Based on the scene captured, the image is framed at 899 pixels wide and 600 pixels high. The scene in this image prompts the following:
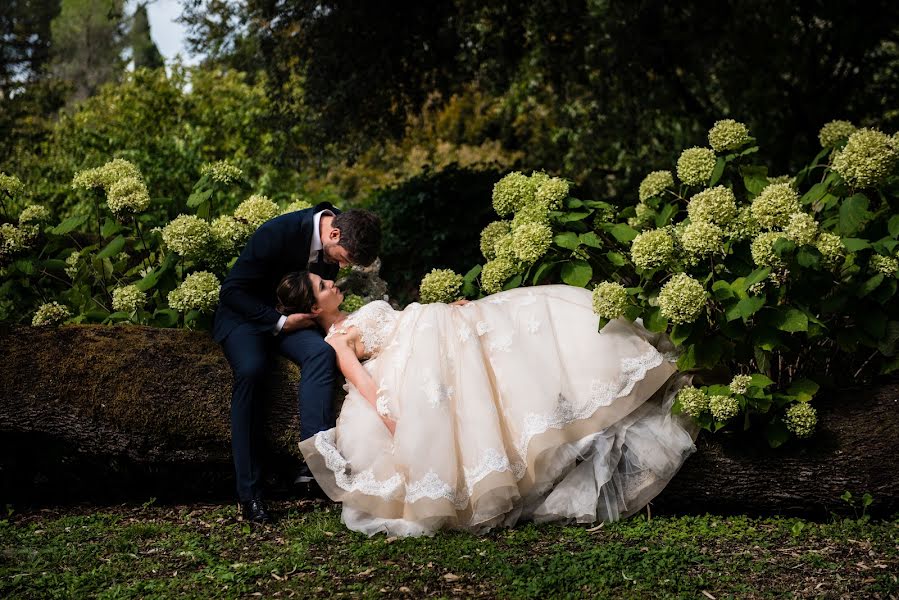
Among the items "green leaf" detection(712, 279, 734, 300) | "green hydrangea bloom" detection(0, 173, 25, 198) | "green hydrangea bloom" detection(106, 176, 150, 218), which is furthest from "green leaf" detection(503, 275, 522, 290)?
"green hydrangea bloom" detection(0, 173, 25, 198)

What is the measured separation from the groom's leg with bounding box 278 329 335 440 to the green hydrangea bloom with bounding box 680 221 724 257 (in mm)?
2051

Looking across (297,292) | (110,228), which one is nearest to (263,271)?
(297,292)

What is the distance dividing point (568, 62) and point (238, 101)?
615 centimetres

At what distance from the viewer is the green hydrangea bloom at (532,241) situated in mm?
4859

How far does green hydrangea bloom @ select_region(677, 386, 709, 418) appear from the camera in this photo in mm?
4258

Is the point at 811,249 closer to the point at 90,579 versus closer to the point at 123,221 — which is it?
the point at 90,579

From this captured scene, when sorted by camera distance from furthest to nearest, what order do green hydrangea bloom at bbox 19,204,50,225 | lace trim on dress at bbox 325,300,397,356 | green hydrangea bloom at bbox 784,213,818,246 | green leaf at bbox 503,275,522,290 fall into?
1. green hydrangea bloom at bbox 19,204,50,225
2. green leaf at bbox 503,275,522,290
3. lace trim on dress at bbox 325,300,397,356
4. green hydrangea bloom at bbox 784,213,818,246

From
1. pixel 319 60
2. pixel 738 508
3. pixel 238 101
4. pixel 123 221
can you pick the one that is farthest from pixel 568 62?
pixel 738 508

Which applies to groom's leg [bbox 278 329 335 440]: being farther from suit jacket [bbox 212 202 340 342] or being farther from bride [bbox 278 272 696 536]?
suit jacket [bbox 212 202 340 342]

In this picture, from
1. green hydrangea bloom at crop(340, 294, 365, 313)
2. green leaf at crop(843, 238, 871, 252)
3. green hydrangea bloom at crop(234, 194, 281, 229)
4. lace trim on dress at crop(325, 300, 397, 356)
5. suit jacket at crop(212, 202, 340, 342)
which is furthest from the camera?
green hydrangea bloom at crop(340, 294, 365, 313)

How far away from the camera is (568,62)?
1140 centimetres

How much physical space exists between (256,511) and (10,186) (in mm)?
3206

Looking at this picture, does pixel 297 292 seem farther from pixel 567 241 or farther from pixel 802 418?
pixel 802 418

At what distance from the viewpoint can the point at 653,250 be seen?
4.41 meters
